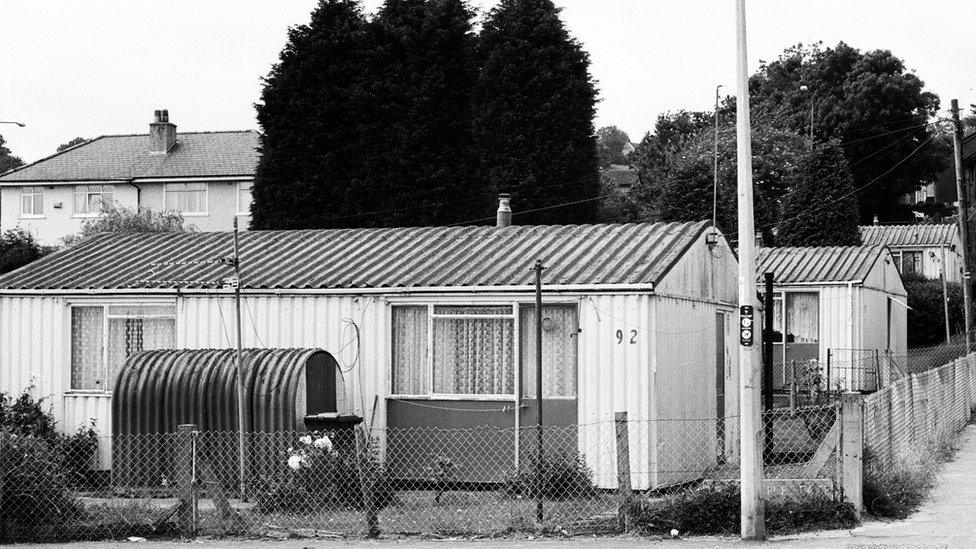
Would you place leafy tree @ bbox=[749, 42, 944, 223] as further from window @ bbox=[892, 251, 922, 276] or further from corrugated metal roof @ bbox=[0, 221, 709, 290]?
corrugated metal roof @ bbox=[0, 221, 709, 290]

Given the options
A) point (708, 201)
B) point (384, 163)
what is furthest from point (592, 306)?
point (708, 201)

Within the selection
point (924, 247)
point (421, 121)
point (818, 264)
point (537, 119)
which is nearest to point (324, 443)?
point (818, 264)

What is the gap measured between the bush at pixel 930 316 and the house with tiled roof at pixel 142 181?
2999 cm

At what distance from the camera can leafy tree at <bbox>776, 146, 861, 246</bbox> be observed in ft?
172

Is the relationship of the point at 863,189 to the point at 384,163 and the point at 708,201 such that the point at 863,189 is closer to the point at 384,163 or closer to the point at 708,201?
the point at 708,201

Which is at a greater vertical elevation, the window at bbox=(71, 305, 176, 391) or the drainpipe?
the drainpipe

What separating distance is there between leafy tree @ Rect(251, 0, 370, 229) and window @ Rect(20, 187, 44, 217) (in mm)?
18211

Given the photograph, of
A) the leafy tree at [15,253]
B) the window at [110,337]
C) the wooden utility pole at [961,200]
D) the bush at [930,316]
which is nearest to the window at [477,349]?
the window at [110,337]

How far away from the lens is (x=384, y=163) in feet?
165

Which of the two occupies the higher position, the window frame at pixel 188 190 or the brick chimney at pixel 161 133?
the brick chimney at pixel 161 133

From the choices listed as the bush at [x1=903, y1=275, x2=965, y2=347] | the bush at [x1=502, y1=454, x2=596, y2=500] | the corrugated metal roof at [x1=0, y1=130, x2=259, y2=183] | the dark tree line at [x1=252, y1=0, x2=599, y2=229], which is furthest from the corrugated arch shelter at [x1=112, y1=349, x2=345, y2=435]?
the corrugated metal roof at [x1=0, y1=130, x2=259, y2=183]

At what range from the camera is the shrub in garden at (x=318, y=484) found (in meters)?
15.3

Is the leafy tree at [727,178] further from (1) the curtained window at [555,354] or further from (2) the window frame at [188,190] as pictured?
(1) the curtained window at [555,354]

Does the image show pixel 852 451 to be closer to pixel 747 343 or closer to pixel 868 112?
pixel 747 343
